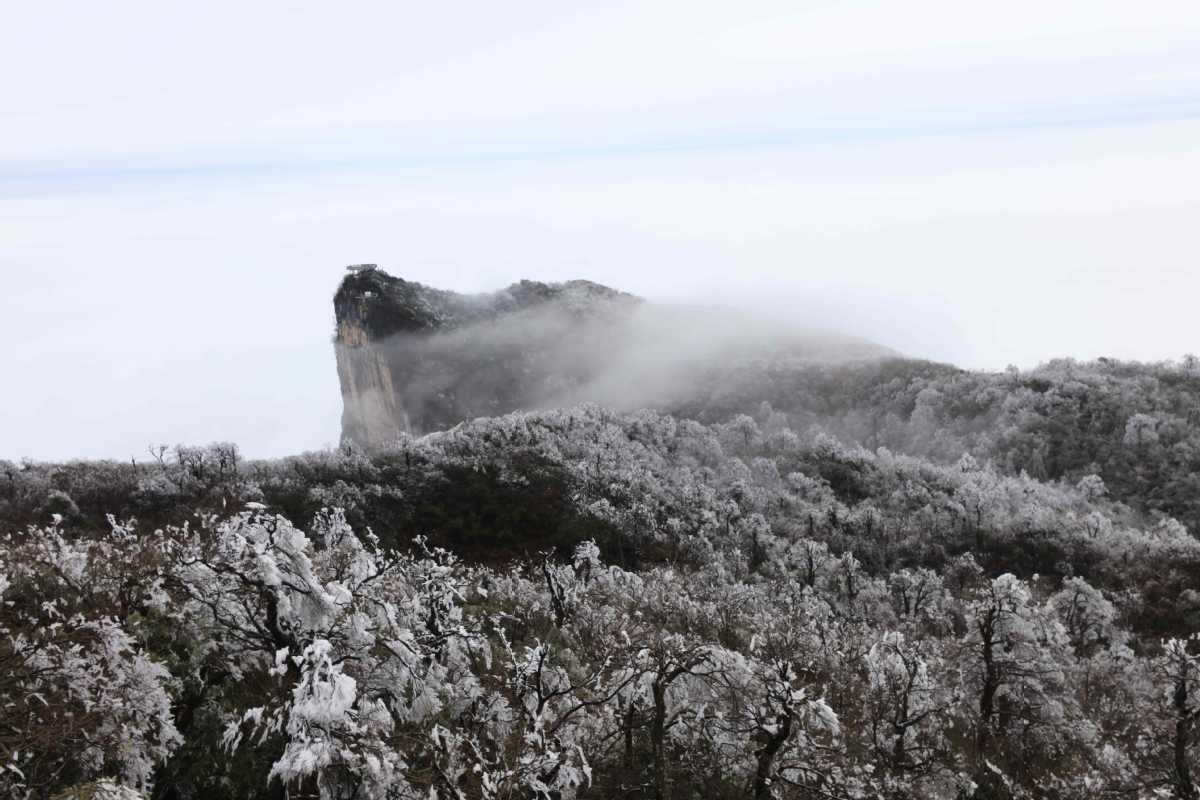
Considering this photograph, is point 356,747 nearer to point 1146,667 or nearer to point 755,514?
point 1146,667

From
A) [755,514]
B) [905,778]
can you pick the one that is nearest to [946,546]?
[755,514]

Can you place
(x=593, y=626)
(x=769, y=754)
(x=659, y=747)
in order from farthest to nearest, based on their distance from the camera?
(x=593, y=626) → (x=659, y=747) → (x=769, y=754)

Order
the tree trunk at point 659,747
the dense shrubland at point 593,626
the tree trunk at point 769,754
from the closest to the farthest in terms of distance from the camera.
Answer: the dense shrubland at point 593,626 < the tree trunk at point 769,754 < the tree trunk at point 659,747

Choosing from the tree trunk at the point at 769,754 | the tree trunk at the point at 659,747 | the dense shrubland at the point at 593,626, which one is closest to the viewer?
the dense shrubland at the point at 593,626

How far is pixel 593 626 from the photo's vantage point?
137ft

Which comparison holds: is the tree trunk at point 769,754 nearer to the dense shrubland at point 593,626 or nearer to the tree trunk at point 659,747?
the dense shrubland at point 593,626

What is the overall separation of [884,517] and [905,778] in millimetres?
110564

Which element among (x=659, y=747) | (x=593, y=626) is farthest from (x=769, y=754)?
(x=593, y=626)

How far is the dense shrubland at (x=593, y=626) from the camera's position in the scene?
42.1ft

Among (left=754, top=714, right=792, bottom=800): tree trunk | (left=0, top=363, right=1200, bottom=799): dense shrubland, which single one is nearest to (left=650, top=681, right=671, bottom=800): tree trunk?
(left=0, top=363, right=1200, bottom=799): dense shrubland

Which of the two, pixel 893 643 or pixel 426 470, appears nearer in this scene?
pixel 893 643

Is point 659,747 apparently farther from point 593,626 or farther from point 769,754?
point 593,626

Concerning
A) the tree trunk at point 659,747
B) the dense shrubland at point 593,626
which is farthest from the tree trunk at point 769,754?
the tree trunk at point 659,747

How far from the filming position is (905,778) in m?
23.0
